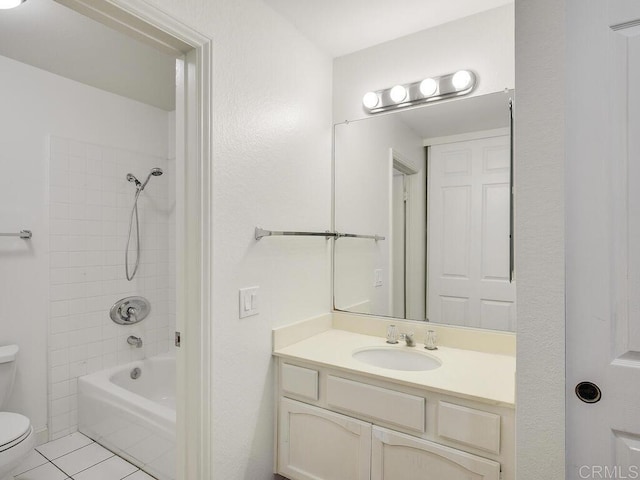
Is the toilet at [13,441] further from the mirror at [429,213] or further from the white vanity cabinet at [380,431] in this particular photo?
the mirror at [429,213]

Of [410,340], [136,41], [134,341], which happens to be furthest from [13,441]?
[136,41]

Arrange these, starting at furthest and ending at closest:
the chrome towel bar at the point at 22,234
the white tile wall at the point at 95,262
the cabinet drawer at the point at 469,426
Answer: the white tile wall at the point at 95,262 → the chrome towel bar at the point at 22,234 → the cabinet drawer at the point at 469,426

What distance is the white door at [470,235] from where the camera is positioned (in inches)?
66.2

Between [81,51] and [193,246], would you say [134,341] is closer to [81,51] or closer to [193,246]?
[193,246]

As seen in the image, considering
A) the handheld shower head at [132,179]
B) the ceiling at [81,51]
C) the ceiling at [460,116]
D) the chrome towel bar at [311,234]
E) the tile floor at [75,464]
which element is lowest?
the tile floor at [75,464]

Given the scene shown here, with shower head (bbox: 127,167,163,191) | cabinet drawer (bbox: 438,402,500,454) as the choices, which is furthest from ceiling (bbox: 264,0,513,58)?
cabinet drawer (bbox: 438,402,500,454)

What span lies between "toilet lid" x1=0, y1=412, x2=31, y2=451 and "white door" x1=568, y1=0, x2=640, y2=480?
2133mm

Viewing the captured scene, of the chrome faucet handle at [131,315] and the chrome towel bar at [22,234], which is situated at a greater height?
the chrome towel bar at [22,234]

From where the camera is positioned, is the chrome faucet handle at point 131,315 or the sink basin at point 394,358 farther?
the chrome faucet handle at point 131,315

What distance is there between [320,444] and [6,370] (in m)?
1.80

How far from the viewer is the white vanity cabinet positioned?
1.22 metres

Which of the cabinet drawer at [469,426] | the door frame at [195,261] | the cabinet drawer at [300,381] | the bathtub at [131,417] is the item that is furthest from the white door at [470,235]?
the bathtub at [131,417]

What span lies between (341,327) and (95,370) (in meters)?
1.74

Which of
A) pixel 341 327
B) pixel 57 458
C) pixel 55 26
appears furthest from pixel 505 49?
pixel 57 458
